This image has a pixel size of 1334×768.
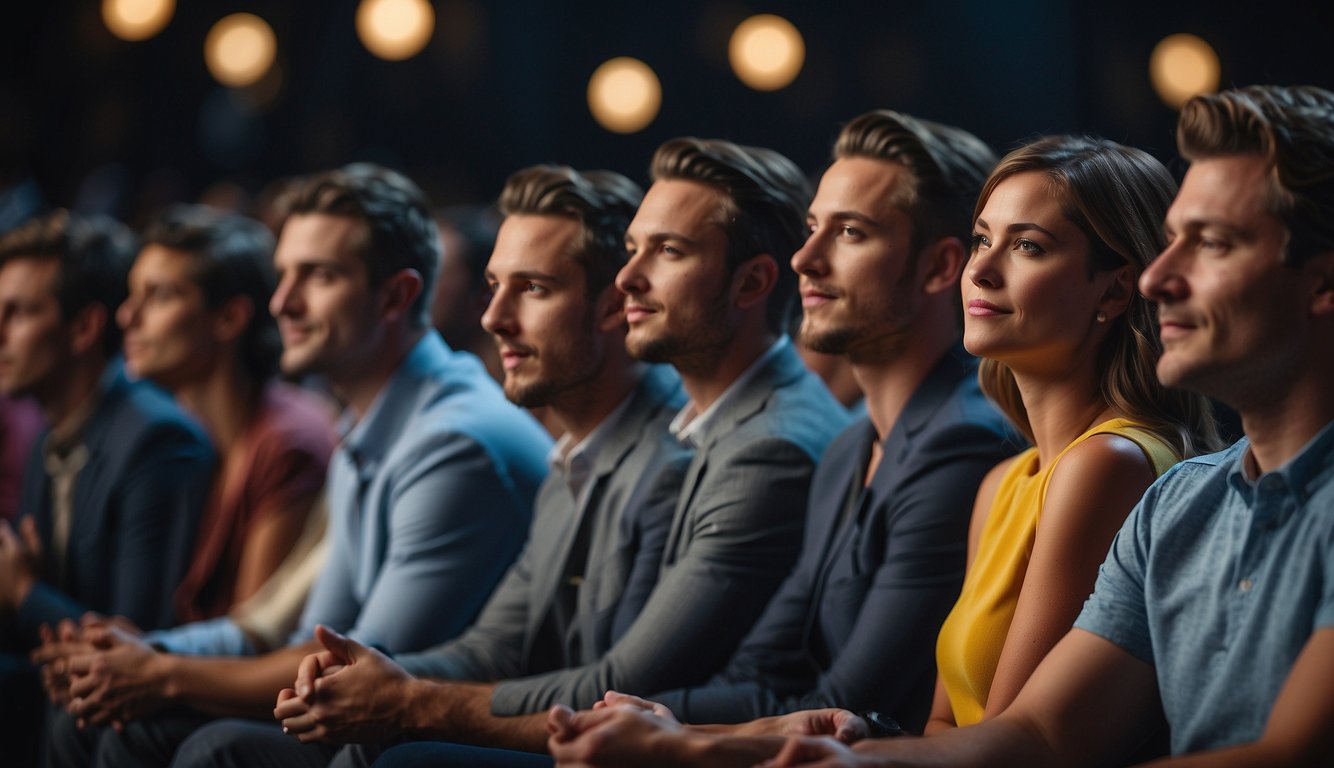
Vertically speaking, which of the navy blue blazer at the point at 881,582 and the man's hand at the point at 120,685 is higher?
the navy blue blazer at the point at 881,582

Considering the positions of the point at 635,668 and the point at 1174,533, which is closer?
the point at 1174,533

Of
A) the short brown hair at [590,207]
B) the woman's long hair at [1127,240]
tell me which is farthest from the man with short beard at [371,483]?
the woman's long hair at [1127,240]

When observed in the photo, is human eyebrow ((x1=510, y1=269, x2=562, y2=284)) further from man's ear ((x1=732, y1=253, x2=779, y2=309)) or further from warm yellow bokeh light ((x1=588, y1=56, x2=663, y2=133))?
warm yellow bokeh light ((x1=588, y1=56, x2=663, y2=133))

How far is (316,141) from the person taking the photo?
29.1 ft

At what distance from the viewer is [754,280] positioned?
303cm

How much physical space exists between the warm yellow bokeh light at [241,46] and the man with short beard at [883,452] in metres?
4.56

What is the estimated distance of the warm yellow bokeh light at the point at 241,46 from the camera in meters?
6.74

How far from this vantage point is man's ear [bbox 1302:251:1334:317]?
5.60 ft

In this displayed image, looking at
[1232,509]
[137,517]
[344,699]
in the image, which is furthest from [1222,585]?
[137,517]

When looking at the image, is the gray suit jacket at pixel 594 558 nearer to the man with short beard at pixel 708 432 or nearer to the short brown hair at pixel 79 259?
the man with short beard at pixel 708 432

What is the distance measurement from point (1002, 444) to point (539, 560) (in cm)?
103

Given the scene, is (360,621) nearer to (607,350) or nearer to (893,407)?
(607,350)

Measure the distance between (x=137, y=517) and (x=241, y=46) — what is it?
332cm

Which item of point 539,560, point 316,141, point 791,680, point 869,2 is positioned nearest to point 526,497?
point 539,560
